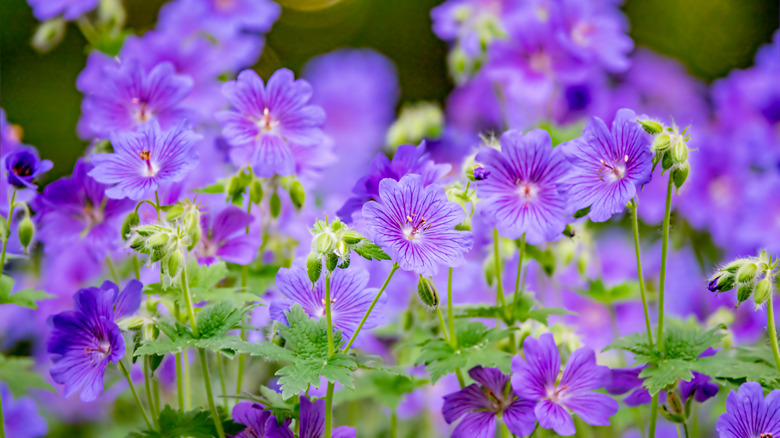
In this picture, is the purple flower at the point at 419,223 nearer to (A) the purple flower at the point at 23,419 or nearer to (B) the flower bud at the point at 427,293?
(B) the flower bud at the point at 427,293

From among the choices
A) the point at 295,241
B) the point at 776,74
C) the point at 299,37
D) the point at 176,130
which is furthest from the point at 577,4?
the point at 299,37

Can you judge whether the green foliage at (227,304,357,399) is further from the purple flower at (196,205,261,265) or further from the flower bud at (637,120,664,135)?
the flower bud at (637,120,664,135)

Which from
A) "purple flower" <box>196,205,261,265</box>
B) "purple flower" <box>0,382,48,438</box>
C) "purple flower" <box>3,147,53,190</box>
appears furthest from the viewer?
"purple flower" <box>0,382,48,438</box>

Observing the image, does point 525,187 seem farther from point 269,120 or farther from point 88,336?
point 88,336

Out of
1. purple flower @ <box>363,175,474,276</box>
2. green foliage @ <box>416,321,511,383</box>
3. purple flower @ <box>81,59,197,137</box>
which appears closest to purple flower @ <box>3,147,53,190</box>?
purple flower @ <box>81,59,197,137</box>

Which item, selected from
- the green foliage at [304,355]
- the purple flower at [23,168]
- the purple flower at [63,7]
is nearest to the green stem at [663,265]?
the green foliage at [304,355]
